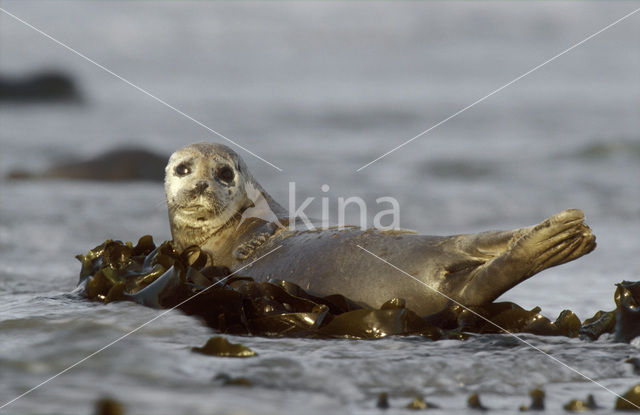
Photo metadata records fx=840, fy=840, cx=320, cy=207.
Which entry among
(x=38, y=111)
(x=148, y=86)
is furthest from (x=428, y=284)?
(x=148, y=86)

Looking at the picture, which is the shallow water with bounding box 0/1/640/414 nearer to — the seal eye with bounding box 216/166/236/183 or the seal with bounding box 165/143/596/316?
the seal with bounding box 165/143/596/316

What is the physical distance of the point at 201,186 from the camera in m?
5.20

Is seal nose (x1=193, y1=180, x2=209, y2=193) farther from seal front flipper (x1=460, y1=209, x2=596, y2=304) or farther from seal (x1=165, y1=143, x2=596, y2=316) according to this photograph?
seal front flipper (x1=460, y1=209, x2=596, y2=304)

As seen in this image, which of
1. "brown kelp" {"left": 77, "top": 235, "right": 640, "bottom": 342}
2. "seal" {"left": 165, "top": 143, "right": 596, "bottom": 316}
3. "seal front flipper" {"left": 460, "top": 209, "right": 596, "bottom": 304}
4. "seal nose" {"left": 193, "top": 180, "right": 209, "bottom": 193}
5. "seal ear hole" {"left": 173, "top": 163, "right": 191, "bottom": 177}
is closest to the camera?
"seal front flipper" {"left": 460, "top": 209, "right": 596, "bottom": 304}

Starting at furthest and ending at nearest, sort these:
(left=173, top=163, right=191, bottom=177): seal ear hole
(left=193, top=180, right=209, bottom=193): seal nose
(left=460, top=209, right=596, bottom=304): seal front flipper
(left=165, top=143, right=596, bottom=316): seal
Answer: (left=173, top=163, right=191, bottom=177): seal ear hole < (left=193, top=180, right=209, bottom=193): seal nose < (left=165, top=143, right=596, bottom=316): seal < (left=460, top=209, right=596, bottom=304): seal front flipper

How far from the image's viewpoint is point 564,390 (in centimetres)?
354

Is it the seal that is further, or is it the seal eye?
the seal eye

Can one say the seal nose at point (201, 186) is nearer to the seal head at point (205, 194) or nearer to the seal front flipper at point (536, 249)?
the seal head at point (205, 194)

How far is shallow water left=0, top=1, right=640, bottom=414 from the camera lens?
140 inches

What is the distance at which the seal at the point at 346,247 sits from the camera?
3912mm
